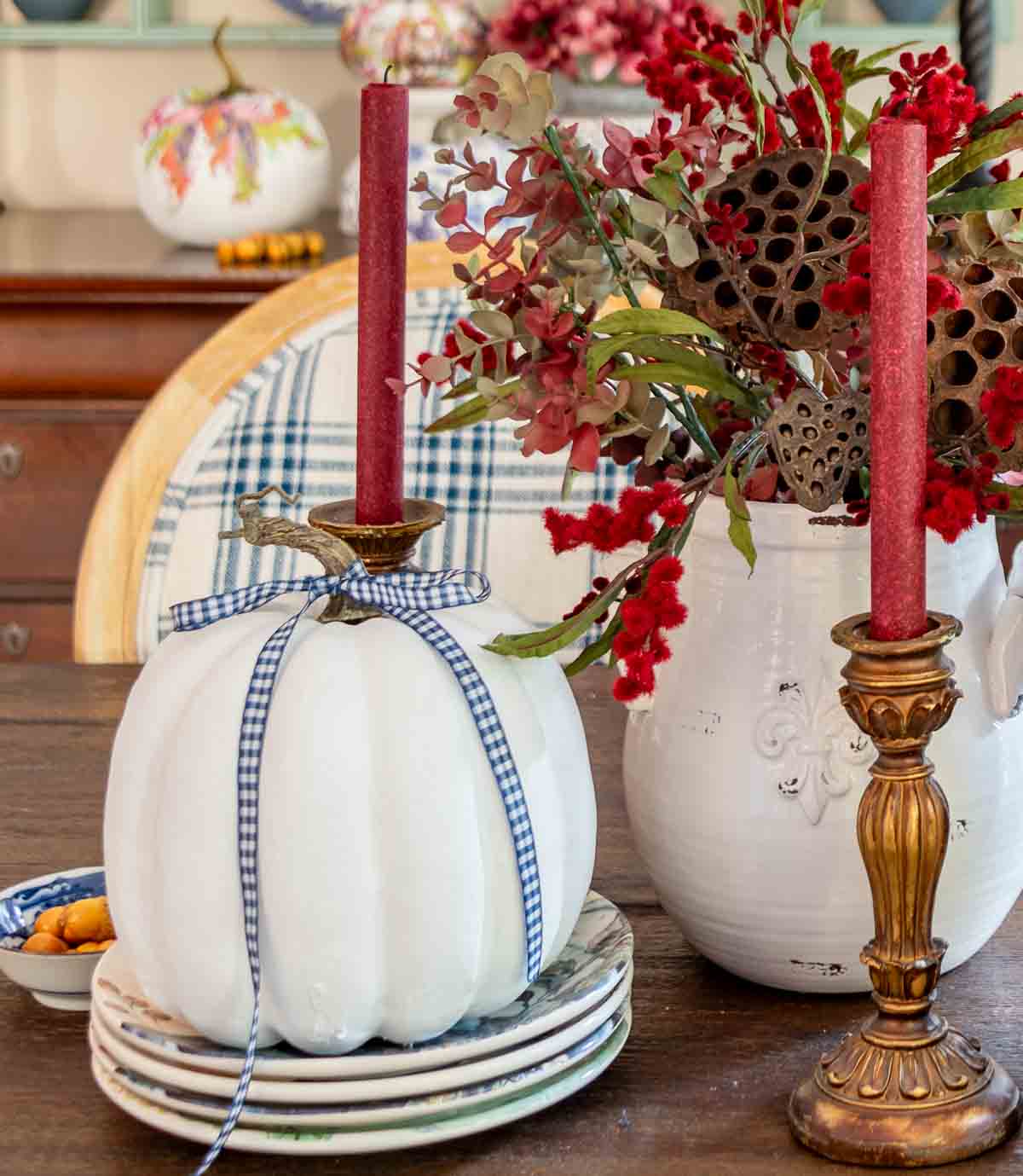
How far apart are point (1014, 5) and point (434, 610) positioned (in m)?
2.21

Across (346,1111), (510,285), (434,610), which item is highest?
(510,285)

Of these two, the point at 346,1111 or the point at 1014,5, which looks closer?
the point at 346,1111

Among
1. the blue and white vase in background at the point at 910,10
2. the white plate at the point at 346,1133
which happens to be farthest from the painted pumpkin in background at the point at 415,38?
the white plate at the point at 346,1133

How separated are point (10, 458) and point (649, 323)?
170 cm

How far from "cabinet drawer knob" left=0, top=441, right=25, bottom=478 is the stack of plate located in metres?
1.64

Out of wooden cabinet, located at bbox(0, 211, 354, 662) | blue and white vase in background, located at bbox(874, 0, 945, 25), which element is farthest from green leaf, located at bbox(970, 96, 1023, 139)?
blue and white vase in background, located at bbox(874, 0, 945, 25)

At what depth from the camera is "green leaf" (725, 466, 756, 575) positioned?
56cm

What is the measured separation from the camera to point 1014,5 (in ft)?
8.18

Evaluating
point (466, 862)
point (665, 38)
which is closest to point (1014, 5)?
point (665, 38)

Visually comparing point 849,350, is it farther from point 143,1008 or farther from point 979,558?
point 143,1008

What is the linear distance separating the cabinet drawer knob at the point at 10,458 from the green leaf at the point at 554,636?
1.68m

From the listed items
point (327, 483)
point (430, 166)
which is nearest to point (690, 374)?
point (327, 483)

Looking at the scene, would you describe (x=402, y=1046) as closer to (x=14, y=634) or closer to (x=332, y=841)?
(x=332, y=841)

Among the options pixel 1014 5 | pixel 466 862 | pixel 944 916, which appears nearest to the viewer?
pixel 466 862
